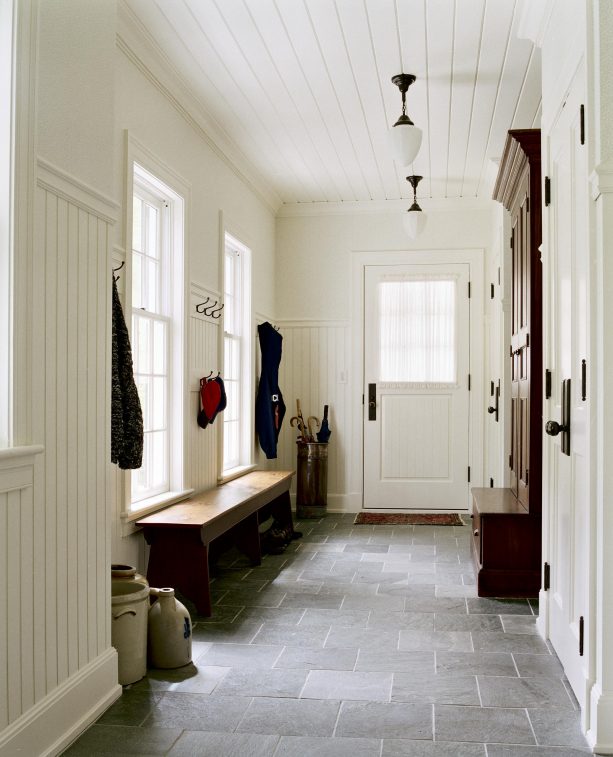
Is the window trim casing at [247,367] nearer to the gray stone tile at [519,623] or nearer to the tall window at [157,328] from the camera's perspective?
the tall window at [157,328]

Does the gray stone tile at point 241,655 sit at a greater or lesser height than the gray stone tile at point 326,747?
lesser

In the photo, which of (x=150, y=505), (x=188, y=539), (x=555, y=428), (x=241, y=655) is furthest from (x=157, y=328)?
(x=555, y=428)

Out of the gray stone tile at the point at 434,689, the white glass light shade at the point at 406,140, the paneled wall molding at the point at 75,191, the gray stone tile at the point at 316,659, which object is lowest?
the gray stone tile at the point at 316,659

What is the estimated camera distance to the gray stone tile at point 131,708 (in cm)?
255

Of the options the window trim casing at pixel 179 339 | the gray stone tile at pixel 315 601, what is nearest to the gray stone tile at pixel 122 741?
the gray stone tile at pixel 315 601

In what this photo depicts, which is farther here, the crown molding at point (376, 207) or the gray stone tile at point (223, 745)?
the crown molding at point (376, 207)

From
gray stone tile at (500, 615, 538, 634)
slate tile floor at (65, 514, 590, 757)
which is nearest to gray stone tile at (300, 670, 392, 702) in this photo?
slate tile floor at (65, 514, 590, 757)

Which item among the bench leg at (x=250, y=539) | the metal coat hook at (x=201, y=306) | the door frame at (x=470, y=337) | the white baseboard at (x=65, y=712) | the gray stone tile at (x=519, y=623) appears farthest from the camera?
the door frame at (x=470, y=337)

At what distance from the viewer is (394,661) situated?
3150mm

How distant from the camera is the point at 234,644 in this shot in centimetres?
336

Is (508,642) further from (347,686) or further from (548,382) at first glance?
(548,382)

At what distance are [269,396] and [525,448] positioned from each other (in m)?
2.71

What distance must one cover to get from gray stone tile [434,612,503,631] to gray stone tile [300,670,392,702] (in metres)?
0.72

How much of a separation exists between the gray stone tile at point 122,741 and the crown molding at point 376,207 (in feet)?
17.7
